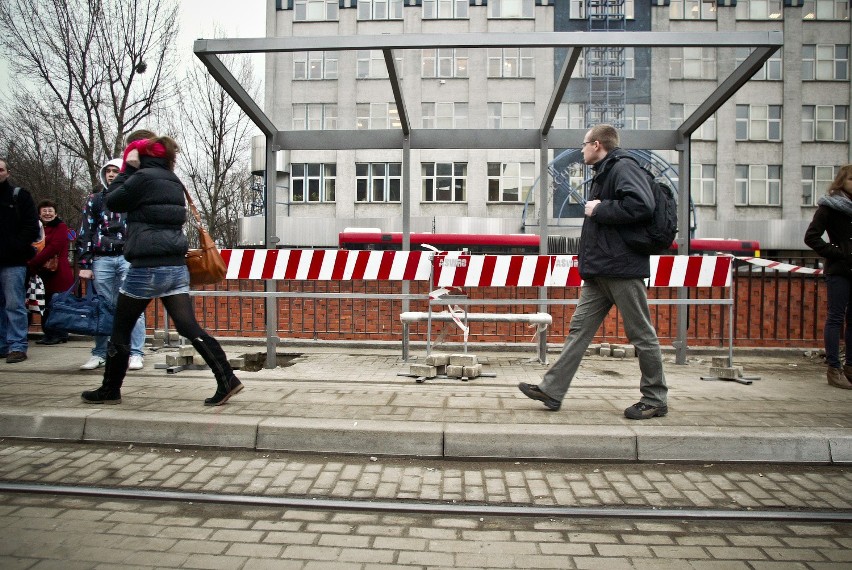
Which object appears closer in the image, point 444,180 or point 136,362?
point 136,362

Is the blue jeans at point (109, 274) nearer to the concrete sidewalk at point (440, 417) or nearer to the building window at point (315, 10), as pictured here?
the concrete sidewalk at point (440, 417)

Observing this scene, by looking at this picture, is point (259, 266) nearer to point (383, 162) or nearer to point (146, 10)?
point (146, 10)

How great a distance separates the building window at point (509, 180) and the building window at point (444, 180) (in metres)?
1.55

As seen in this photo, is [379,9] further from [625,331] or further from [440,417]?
[440,417]

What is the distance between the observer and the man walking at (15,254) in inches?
268

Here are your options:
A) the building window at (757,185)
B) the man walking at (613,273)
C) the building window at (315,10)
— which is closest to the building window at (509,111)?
the building window at (315,10)

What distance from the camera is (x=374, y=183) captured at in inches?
1452

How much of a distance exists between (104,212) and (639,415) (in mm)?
5136

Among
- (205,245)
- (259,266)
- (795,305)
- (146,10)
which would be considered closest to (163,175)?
(205,245)

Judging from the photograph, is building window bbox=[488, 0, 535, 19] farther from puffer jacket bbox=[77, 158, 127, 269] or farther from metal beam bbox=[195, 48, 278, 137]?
puffer jacket bbox=[77, 158, 127, 269]

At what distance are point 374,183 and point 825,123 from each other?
26.2 metres

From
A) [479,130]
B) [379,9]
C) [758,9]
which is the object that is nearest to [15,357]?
[479,130]

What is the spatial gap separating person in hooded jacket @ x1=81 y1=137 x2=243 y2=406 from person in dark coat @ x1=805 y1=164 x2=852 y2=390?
5.30 metres

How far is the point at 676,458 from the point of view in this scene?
4207 mm
